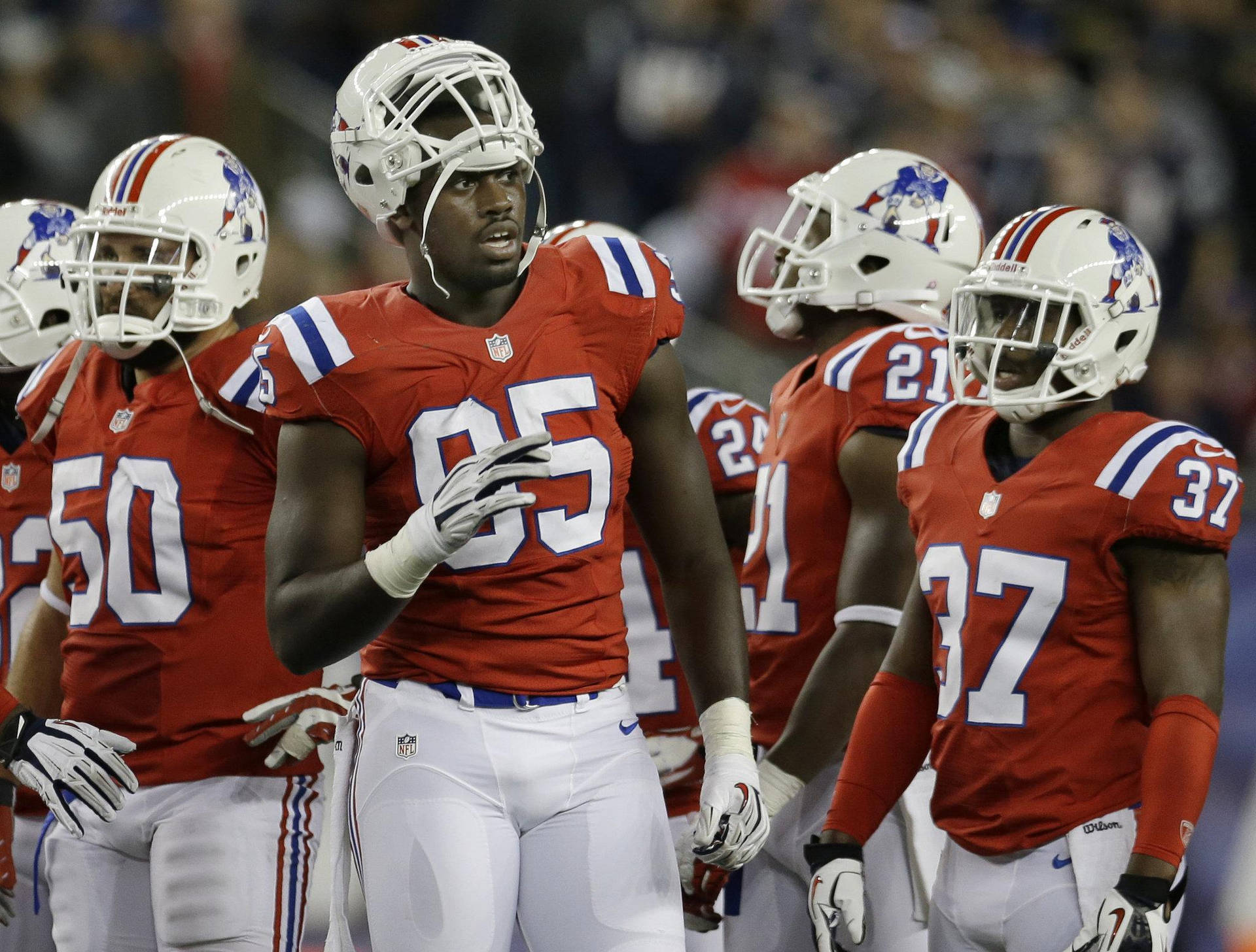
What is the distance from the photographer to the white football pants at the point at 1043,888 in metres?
2.59

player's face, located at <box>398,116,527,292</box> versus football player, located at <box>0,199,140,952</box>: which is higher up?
player's face, located at <box>398,116,527,292</box>

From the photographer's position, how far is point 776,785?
3.06m

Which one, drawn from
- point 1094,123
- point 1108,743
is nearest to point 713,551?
point 1108,743

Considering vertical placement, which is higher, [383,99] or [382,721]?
[383,99]

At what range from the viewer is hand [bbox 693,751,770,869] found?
97.7 inches

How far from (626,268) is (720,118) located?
505cm

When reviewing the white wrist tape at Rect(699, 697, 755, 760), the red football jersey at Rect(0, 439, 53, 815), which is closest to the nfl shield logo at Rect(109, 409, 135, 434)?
the red football jersey at Rect(0, 439, 53, 815)

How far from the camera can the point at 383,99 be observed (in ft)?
8.30

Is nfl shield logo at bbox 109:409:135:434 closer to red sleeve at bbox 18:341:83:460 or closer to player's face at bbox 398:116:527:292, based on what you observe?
red sleeve at bbox 18:341:83:460

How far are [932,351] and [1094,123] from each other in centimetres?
471

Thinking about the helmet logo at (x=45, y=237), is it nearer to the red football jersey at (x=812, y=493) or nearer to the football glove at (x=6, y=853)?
the football glove at (x=6, y=853)

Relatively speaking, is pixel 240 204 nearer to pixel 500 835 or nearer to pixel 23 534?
pixel 23 534

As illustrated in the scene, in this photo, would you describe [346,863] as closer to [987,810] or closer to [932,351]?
[987,810]

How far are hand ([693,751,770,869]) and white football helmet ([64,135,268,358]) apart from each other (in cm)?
132
